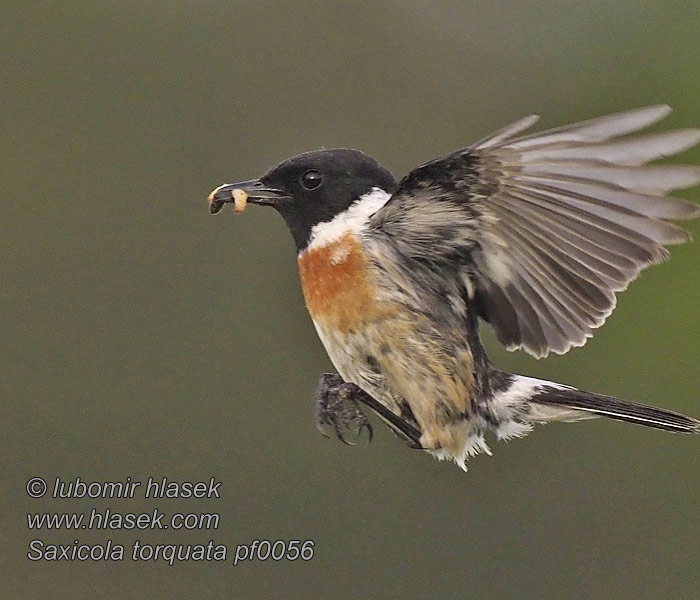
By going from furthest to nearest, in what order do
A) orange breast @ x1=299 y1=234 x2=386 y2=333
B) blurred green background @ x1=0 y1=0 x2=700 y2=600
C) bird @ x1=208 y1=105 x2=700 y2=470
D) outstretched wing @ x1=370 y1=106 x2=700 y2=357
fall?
blurred green background @ x1=0 y1=0 x2=700 y2=600, orange breast @ x1=299 y1=234 x2=386 y2=333, bird @ x1=208 y1=105 x2=700 y2=470, outstretched wing @ x1=370 y1=106 x2=700 y2=357

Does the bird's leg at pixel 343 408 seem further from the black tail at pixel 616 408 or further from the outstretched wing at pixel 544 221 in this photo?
the black tail at pixel 616 408

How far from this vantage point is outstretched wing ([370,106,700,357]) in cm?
240

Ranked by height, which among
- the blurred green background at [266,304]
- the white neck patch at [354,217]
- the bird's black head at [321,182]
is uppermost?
the bird's black head at [321,182]

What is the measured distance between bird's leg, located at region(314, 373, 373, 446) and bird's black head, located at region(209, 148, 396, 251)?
19.7 inches

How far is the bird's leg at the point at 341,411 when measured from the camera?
8.80ft

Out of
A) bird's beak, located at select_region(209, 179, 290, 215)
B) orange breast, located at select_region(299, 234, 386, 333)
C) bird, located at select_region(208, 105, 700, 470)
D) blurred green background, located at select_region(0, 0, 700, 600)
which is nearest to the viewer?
bird, located at select_region(208, 105, 700, 470)

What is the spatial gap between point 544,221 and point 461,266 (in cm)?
24

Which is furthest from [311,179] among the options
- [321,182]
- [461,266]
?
[461,266]

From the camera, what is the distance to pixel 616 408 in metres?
2.85

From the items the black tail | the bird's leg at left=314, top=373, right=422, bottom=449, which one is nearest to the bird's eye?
the bird's leg at left=314, top=373, right=422, bottom=449

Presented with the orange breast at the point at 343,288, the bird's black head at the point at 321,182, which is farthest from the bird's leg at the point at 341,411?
the bird's black head at the point at 321,182

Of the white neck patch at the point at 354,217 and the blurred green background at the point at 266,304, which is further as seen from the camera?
the blurred green background at the point at 266,304

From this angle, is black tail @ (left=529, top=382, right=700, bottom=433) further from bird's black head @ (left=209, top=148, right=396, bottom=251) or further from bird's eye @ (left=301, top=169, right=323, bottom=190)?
bird's eye @ (left=301, top=169, right=323, bottom=190)

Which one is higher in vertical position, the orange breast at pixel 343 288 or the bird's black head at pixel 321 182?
the bird's black head at pixel 321 182
